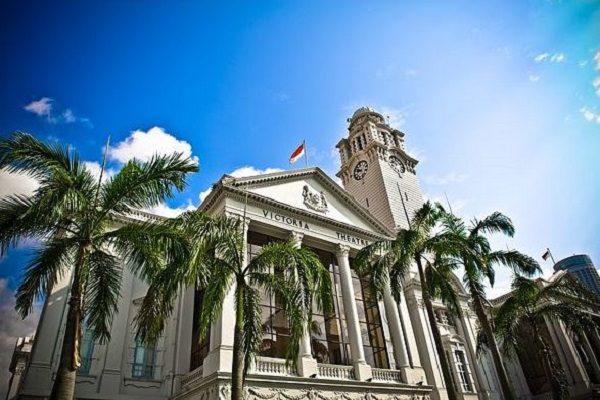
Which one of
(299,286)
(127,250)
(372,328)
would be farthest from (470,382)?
(127,250)

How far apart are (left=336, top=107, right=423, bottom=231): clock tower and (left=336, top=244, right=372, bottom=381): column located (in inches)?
486

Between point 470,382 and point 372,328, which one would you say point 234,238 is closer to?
point 372,328

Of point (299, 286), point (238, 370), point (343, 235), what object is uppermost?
point (343, 235)

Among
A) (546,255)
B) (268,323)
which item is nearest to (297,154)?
(268,323)

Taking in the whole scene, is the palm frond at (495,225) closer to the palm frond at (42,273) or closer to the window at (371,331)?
the window at (371,331)

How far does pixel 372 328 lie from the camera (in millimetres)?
25734

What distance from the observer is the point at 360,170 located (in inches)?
1650

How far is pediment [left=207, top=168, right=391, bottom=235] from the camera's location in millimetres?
22531

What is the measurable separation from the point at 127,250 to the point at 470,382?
25.0m

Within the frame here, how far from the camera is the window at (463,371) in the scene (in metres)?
26.5

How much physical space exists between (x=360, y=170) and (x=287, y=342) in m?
22.7

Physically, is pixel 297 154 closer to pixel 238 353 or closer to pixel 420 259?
pixel 420 259

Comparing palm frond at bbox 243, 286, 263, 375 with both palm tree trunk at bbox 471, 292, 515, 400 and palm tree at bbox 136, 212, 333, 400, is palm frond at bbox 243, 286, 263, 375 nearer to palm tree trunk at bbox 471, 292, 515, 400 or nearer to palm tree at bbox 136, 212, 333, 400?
palm tree at bbox 136, 212, 333, 400

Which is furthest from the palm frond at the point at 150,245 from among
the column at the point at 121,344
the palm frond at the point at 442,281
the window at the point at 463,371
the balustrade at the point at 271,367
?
the window at the point at 463,371
